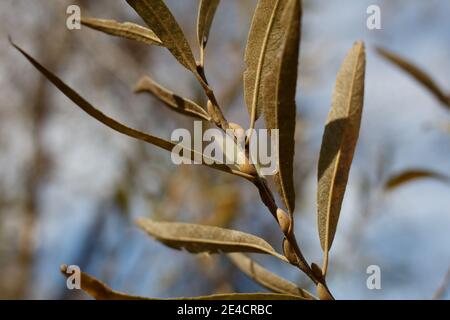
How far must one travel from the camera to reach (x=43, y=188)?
4.14 m

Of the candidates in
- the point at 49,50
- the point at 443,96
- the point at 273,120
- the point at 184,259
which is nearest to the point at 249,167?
the point at 273,120

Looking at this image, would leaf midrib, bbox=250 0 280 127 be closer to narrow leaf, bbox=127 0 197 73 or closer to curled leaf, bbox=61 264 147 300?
narrow leaf, bbox=127 0 197 73

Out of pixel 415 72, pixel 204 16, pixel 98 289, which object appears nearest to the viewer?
pixel 98 289

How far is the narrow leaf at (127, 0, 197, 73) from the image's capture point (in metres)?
0.64

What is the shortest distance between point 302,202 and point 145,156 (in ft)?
2.19

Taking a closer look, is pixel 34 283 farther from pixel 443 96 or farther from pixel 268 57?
pixel 268 57

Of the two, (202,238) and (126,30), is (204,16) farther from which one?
(202,238)

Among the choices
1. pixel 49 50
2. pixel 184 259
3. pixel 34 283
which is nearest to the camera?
pixel 184 259

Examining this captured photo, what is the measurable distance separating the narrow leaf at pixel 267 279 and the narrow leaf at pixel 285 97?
0.14 meters

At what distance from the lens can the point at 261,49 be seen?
65 cm

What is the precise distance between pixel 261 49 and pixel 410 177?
61 cm

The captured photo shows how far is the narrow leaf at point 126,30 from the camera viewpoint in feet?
2.28

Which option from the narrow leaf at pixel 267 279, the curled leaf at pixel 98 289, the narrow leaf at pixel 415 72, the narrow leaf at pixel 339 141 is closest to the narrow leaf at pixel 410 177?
the narrow leaf at pixel 415 72

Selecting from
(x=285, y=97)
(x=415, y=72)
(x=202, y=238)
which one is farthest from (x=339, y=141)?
(x=415, y=72)
